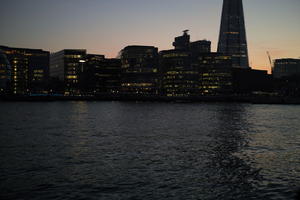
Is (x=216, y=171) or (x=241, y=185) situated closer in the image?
(x=241, y=185)

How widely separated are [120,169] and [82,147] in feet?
46.2

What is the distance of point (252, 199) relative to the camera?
72.4ft

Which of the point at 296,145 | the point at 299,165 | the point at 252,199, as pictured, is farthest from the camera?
the point at 296,145

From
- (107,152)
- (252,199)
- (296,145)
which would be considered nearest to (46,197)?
(252,199)

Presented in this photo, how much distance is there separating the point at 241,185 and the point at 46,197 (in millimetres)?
15095

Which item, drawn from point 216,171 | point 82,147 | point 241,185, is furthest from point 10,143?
point 241,185

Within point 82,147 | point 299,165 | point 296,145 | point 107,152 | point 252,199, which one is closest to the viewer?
point 252,199

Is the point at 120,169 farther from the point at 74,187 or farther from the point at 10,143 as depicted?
the point at 10,143

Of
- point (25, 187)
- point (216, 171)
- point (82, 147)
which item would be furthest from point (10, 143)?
point (216, 171)

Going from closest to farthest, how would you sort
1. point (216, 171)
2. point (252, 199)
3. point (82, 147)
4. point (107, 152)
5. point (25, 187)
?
point (252, 199), point (25, 187), point (216, 171), point (107, 152), point (82, 147)

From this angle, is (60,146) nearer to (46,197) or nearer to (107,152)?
(107,152)

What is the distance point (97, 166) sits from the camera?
3161 centimetres

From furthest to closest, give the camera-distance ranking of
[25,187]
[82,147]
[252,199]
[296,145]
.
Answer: [296,145]
[82,147]
[25,187]
[252,199]

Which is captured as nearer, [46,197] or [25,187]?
[46,197]
